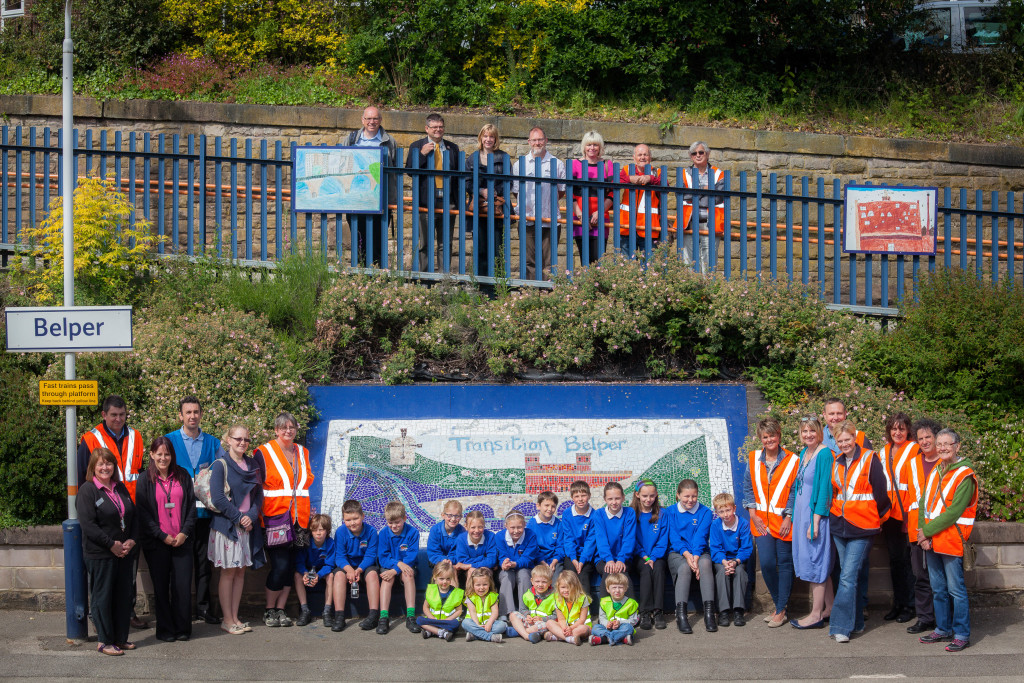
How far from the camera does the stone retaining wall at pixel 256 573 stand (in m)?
8.13

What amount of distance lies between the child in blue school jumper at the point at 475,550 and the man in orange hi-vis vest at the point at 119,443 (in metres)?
2.39

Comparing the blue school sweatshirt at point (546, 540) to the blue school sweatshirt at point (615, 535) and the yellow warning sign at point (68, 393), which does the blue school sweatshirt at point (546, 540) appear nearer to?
the blue school sweatshirt at point (615, 535)

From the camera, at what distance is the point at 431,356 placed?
10391 millimetres

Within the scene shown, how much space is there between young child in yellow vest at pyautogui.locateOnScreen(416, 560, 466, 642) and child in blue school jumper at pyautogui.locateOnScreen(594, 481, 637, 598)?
1.07 meters

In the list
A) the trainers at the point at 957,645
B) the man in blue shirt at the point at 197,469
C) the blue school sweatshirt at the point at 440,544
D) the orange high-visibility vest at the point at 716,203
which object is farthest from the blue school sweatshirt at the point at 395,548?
the orange high-visibility vest at the point at 716,203

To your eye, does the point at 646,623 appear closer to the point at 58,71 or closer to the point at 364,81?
the point at 364,81

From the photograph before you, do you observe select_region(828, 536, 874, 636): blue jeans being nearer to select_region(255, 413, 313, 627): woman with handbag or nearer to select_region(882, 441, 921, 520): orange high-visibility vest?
select_region(882, 441, 921, 520): orange high-visibility vest

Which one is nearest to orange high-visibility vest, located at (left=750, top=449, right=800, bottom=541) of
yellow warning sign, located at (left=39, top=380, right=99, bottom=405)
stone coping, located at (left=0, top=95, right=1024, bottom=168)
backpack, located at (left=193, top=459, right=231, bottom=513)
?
backpack, located at (left=193, top=459, right=231, bottom=513)

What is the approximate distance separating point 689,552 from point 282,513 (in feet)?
9.87

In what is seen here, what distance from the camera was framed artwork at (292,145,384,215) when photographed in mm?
11398

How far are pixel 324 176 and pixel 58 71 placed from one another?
27.5ft

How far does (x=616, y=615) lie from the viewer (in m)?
7.59

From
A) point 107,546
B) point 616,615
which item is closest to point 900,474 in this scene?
point 616,615

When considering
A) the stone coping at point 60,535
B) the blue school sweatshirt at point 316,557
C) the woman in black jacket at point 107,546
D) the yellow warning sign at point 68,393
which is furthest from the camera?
the stone coping at point 60,535
